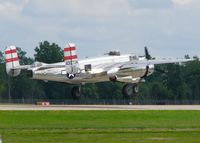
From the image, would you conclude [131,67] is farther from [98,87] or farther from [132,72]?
[98,87]

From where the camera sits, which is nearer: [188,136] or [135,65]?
[188,136]

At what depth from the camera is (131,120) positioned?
62.2 metres

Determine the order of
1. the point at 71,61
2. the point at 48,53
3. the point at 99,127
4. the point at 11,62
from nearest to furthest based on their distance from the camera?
1. the point at 99,127
2. the point at 71,61
3. the point at 11,62
4. the point at 48,53

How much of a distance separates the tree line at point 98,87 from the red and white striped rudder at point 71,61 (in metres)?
54.2

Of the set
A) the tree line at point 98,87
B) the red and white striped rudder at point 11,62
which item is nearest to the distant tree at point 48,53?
the tree line at point 98,87

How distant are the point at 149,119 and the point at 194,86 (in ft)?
321

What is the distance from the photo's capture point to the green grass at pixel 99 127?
4441 centimetres

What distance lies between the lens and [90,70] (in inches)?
3684

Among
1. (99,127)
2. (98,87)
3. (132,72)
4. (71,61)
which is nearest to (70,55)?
(71,61)

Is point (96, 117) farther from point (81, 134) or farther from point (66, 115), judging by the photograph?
point (81, 134)

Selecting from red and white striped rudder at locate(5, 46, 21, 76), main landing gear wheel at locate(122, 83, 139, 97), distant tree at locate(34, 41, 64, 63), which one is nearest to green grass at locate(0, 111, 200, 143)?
main landing gear wheel at locate(122, 83, 139, 97)

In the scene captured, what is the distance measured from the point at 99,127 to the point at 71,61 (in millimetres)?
36992

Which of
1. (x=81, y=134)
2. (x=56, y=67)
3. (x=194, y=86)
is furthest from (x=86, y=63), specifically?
(x=194, y=86)

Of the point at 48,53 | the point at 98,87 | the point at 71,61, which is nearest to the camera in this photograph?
the point at 71,61
